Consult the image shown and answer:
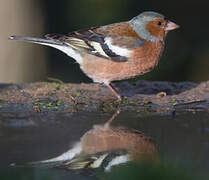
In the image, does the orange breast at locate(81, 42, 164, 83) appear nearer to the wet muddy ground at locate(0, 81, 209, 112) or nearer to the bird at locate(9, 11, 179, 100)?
the bird at locate(9, 11, 179, 100)

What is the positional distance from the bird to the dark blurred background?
3.62 meters

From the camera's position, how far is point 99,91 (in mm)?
5242

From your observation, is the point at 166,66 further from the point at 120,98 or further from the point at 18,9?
the point at 120,98

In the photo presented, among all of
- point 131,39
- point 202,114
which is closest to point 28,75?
point 131,39

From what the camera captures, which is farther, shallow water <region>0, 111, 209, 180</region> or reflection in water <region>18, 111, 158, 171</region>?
reflection in water <region>18, 111, 158, 171</region>

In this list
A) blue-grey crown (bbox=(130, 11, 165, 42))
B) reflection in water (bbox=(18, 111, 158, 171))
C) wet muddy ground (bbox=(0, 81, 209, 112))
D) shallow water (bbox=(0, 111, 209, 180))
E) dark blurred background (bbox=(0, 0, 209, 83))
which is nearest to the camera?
shallow water (bbox=(0, 111, 209, 180))

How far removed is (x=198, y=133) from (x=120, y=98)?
1504mm

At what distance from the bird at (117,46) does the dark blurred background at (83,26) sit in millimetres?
3618

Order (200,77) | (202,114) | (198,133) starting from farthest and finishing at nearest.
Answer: (200,77) < (202,114) < (198,133)

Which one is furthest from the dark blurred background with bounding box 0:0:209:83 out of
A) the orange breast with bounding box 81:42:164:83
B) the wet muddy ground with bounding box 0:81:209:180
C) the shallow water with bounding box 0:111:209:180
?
the shallow water with bounding box 0:111:209:180

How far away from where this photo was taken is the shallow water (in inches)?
97.4

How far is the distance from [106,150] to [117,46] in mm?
2731

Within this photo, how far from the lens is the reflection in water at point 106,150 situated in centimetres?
258

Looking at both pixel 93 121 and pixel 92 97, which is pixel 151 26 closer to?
pixel 92 97
